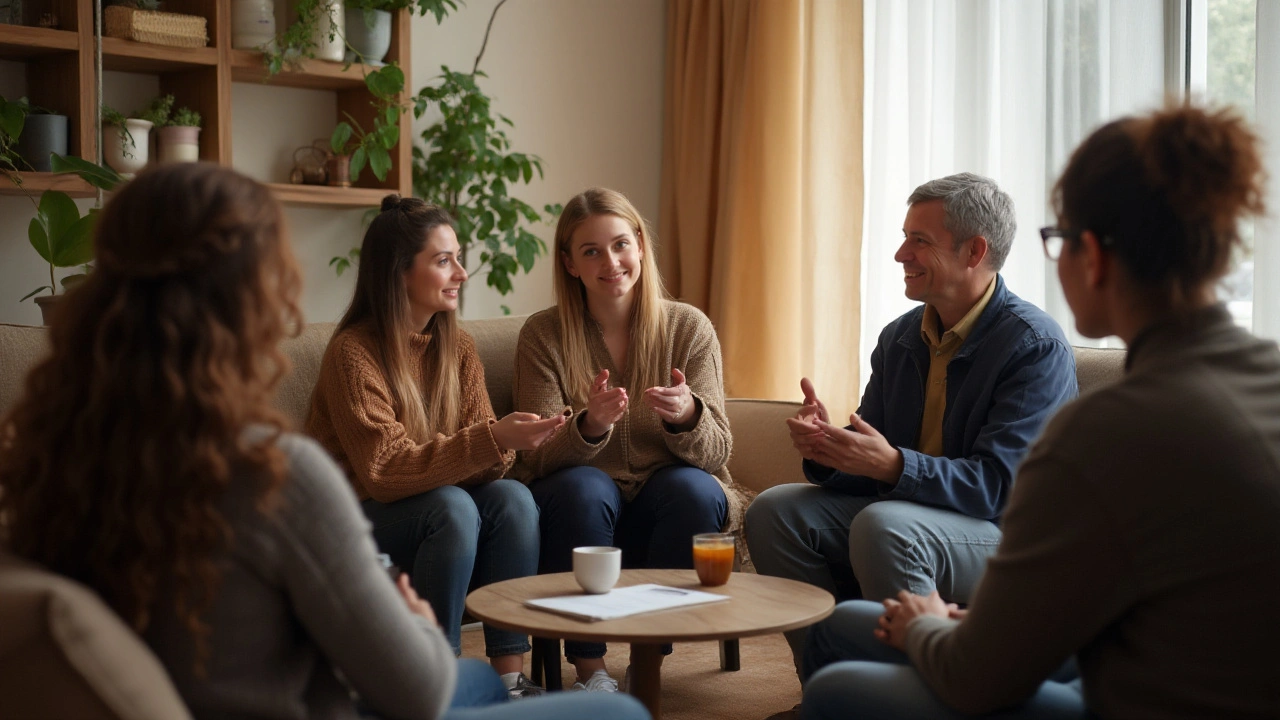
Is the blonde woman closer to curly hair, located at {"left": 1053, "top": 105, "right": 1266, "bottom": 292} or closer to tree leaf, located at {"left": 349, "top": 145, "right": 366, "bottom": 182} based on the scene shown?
tree leaf, located at {"left": 349, "top": 145, "right": 366, "bottom": 182}

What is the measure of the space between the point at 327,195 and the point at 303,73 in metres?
0.36

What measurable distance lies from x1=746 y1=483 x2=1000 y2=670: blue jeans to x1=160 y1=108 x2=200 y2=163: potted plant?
6.45 ft

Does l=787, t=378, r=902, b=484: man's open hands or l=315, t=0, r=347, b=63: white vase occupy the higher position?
l=315, t=0, r=347, b=63: white vase

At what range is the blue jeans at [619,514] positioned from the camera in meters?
2.62

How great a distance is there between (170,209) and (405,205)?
5.72 feet

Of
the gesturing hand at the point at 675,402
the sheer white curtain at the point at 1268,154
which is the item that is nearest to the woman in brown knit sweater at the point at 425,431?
the gesturing hand at the point at 675,402

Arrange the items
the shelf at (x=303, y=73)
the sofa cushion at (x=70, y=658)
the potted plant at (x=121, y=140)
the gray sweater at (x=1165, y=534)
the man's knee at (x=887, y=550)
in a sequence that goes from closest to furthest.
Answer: the sofa cushion at (x=70, y=658)
the gray sweater at (x=1165, y=534)
the man's knee at (x=887, y=550)
the potted plant at (x=121, y=140)
the shelf at (x=303, y=73)

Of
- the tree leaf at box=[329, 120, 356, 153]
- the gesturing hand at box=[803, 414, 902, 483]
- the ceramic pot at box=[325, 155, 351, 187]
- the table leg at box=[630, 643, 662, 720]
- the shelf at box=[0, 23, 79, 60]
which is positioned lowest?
the table leg at box=[630, 643, 662, 720]

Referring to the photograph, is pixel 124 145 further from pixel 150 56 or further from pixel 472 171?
pixel 472 171

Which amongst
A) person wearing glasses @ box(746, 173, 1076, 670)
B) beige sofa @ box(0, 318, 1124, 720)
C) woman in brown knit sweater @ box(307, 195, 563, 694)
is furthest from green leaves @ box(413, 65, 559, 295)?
person wearing glasses @ box(746, 173, 1076, 670)

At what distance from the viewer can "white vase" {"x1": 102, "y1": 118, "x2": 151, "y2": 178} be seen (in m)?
3.33

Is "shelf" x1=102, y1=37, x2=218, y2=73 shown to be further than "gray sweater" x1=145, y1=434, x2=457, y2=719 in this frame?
Yes

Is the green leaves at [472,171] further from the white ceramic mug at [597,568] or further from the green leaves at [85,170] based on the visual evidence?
the white ceramic mug at [597,568]

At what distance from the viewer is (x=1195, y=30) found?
9.93 feet
